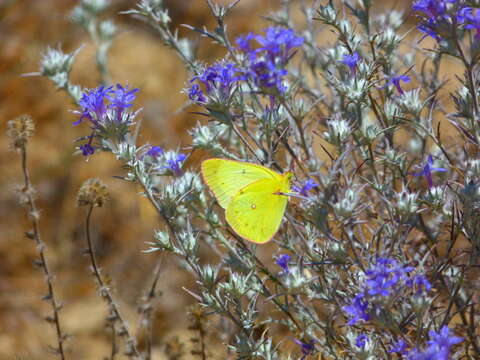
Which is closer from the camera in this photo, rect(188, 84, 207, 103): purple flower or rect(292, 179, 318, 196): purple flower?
rect(292, 179, 318, 196): purple flower

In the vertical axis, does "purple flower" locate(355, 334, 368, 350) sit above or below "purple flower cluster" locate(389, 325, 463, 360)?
above

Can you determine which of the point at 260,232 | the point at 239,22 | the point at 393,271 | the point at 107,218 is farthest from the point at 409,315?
the point at 239,22

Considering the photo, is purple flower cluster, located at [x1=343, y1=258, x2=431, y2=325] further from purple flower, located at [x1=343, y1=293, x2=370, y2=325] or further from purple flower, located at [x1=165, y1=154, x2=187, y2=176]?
purple flower, located at [x1=165, y1=154, x2=187, y2=176]

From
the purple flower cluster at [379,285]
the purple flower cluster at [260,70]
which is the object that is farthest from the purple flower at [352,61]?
the purple flower cluster at [379,285]

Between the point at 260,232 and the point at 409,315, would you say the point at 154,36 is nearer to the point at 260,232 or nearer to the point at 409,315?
the point at 260,232

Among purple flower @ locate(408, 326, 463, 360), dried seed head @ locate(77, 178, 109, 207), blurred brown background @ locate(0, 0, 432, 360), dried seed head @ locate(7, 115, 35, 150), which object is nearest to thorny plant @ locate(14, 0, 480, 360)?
purple flower @ locate(408, 326, 463, 360)

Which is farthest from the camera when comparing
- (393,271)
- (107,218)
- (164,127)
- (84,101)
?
(164,127)

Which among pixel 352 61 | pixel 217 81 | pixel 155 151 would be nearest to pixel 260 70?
pixel 217 81
